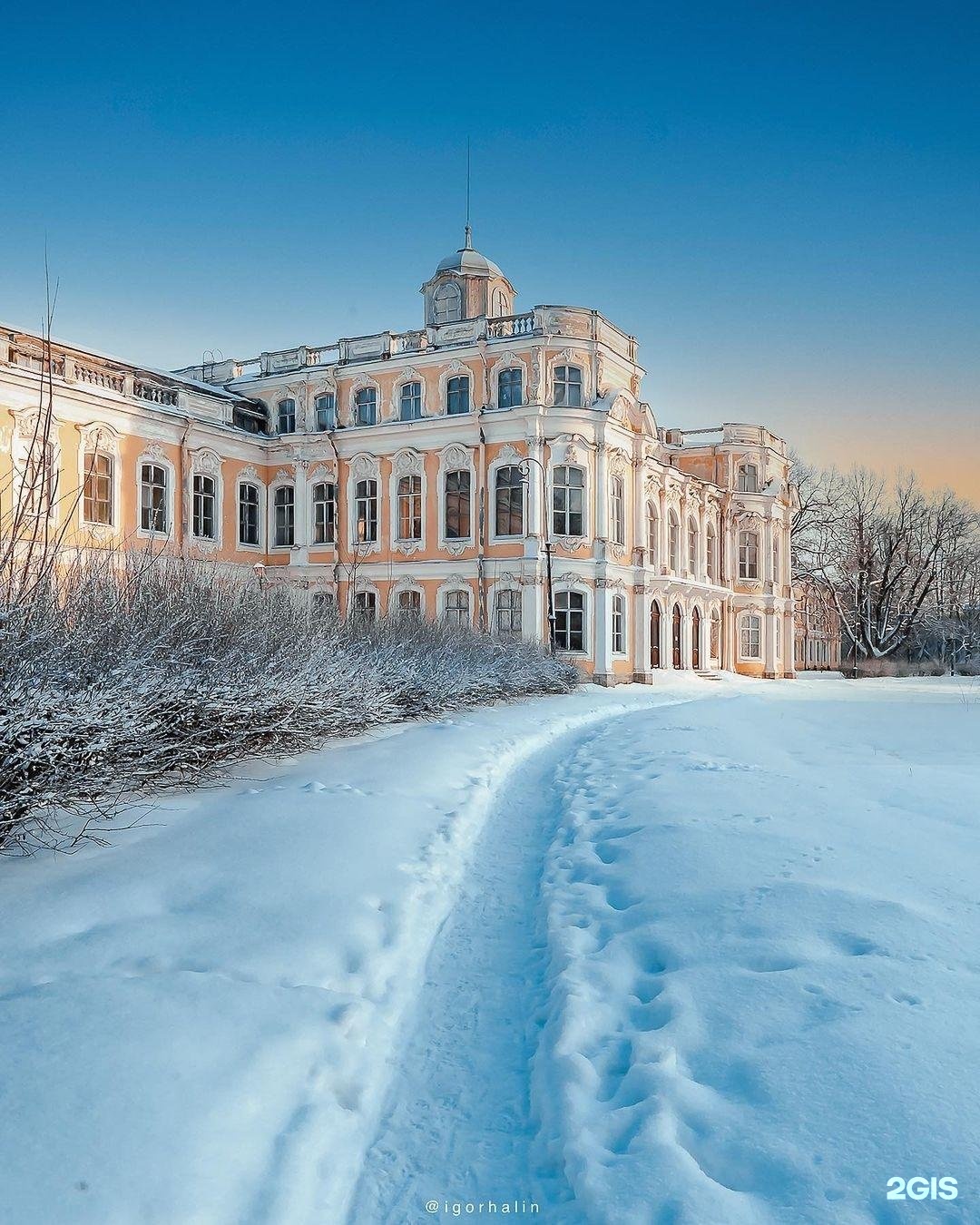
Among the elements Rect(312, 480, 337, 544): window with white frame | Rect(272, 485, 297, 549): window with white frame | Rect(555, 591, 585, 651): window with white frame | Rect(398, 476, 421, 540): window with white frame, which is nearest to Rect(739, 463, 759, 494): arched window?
Rect(555, 591, 585, 651): window with white frame

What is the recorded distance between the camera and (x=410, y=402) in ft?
112

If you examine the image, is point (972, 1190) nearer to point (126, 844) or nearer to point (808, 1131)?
point (808, 1131)

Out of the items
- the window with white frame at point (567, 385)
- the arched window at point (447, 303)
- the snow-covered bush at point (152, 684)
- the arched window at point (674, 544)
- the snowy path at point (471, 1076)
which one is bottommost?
the snowy path at point (471, 1076)

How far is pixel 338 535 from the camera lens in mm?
34500

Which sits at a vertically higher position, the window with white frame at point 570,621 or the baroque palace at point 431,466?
the baroque palace at point 431,466

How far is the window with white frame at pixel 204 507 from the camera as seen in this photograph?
32.9 metres

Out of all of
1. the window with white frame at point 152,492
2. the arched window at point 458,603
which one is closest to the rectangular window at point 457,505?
the arched window at point 458,603

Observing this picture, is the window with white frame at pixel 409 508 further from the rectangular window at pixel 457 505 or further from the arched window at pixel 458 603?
the arched window at pixel 458 603

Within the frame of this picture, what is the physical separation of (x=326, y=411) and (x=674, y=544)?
56.2ft

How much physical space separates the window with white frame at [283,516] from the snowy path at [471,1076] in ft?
104

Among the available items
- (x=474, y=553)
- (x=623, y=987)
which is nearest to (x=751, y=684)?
(x=474, y=553)

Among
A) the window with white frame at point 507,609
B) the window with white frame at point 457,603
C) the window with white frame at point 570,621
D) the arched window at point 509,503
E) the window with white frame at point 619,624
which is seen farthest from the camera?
the window with white frame at point 619,624

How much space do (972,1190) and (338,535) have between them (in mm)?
33301

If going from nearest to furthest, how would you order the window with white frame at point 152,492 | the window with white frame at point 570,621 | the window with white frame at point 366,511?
the window with white frame at point 152,492 → the window with white frame at point 570,621 → the window with white frame at point 366,511
